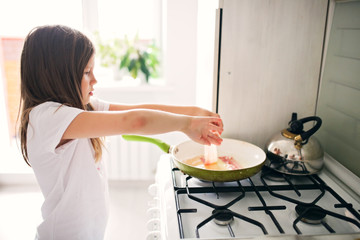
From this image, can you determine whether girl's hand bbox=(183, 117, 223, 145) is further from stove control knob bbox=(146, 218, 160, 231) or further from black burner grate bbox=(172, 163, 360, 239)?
stove control knob bbox=(146, 218, 160, 231)

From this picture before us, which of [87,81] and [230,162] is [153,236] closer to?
[230,162]

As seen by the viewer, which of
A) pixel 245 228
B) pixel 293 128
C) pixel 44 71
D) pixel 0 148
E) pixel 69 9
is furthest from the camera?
pixel 0 148

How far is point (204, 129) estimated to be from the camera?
89 centimetres

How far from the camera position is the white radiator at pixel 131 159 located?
6.73 feet

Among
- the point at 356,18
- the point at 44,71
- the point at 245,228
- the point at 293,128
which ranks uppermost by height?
the point at 356,18

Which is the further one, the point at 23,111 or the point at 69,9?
the point at 69,9

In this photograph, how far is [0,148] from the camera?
2227mm

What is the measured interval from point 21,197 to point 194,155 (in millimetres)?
1474

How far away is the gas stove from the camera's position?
753 mm

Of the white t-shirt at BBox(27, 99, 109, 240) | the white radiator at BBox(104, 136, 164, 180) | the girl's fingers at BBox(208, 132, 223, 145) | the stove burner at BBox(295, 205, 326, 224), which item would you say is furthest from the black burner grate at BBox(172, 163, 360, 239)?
the white radiator at BBox(104, 136, 164, 180)

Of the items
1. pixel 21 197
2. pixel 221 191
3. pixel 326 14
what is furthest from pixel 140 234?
pixel 326 14

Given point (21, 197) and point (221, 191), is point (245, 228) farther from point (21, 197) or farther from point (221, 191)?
point (21, 197)

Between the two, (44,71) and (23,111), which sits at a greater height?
(44,71)

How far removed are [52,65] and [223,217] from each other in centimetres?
59
